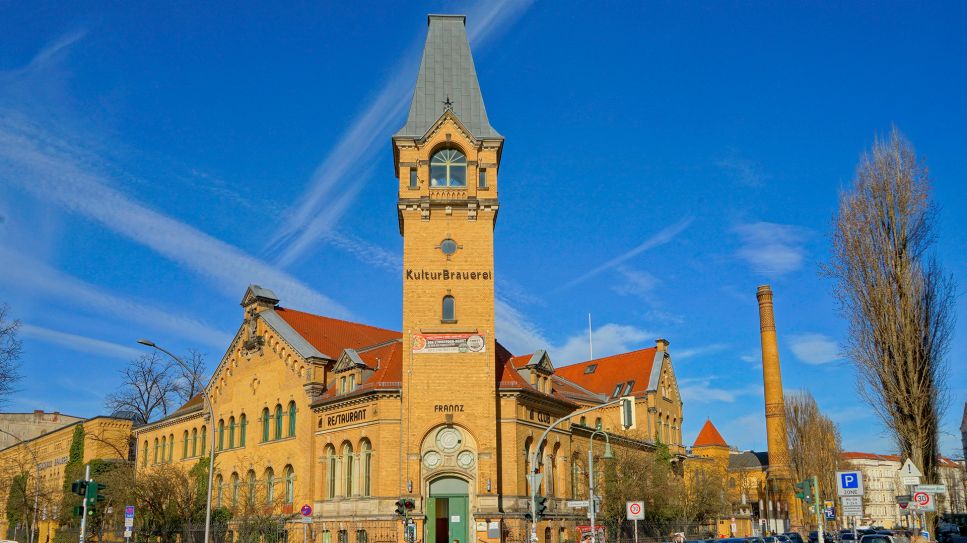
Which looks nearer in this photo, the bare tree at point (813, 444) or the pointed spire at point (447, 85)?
the pointed spire at point (447, 85)

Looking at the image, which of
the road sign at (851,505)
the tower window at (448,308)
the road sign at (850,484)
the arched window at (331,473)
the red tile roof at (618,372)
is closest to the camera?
the road sign at (851,505)

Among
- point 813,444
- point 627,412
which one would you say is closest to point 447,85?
point 627,412

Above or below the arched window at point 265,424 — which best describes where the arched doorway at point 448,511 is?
below

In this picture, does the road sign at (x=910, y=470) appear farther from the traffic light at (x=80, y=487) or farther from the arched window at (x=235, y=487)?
the arched window at (x=235, y=487)

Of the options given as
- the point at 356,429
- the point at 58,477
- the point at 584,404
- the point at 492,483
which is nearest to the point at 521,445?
the point at 492,483

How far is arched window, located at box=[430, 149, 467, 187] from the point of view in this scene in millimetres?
46469

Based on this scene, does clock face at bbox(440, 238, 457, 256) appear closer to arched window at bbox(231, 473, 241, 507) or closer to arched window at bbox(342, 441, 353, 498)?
arched window at bbox(342, 441, 353, 498)

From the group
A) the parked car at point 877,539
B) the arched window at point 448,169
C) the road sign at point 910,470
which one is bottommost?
the parked car at point 877,539

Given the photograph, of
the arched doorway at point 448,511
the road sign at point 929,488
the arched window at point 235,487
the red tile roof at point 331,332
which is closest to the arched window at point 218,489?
the arched window at point 235,487

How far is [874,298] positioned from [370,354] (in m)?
27.8

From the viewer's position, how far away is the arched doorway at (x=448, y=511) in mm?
41094

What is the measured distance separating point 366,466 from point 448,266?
1104 centimetres

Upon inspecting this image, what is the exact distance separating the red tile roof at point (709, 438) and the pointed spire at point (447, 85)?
6775 centimetres

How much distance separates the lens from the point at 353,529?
42.8 metres
